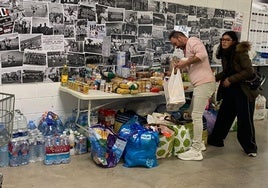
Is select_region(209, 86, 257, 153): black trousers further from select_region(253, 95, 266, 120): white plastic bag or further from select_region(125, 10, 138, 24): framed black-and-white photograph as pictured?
select_region(253, 95, 266, 120): white plastic bag

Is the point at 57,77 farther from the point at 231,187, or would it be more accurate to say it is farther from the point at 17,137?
the point at 231,187

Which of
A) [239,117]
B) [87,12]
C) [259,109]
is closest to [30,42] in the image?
[87,12]

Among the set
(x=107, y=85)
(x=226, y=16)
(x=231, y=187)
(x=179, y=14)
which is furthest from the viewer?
(x=226, y=16)

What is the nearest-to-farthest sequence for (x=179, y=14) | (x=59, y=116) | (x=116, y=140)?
1. (x=116, y=140)
2. (x=59, y=116)
3. (x=179, y=14)

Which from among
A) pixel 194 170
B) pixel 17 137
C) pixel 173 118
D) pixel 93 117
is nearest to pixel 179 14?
pixel 173 118

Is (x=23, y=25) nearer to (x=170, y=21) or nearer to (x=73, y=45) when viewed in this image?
(x=73, y=45)

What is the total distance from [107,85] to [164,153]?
0.98 meters

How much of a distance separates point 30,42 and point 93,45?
764mm

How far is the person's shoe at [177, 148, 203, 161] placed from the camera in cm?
391

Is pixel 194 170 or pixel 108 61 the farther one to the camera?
pixel 108 61

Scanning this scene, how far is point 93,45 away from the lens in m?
4.17

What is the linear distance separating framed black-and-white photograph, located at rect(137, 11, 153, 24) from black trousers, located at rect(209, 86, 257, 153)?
1330 millimetres

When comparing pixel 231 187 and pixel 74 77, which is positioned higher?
pixel 74 77

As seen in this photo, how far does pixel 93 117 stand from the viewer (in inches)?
160
